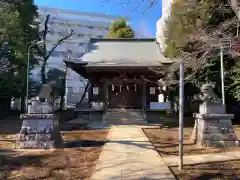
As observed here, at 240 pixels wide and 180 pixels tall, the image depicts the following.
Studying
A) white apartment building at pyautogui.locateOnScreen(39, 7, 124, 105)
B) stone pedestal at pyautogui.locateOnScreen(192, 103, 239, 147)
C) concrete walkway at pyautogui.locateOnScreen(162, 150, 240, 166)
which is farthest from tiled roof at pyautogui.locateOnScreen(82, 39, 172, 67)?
white apartment building at pyautogui.locateOnScreen(39, 7, 124, 105)

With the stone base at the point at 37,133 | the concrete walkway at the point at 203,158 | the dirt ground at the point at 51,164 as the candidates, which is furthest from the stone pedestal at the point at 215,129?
the stone base at the point at 37,133

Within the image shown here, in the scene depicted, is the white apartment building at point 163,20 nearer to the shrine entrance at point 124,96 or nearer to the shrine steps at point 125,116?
the shrine entrance at point 124,96

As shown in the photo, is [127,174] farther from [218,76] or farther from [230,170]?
[218,76]

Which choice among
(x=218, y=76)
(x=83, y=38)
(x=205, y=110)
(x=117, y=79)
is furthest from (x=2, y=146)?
(x=83, y=38)

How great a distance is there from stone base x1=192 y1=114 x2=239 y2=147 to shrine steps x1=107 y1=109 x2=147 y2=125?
8146 millimetres

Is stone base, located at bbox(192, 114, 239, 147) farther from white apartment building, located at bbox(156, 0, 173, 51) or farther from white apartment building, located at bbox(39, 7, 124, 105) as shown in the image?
white apartment building, located at bbox(39, 7, 124, 105)

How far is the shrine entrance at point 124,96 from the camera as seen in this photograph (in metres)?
20.0

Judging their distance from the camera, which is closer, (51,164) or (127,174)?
(127,174)

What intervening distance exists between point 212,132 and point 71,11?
2218 inches

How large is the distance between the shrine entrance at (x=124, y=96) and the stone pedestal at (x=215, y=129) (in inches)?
428

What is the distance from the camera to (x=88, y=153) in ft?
24.9

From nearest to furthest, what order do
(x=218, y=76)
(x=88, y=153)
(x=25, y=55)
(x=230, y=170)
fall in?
(x=230, y=170), (x=88, y=153), (x=218, y=76), (x=25, y=55)

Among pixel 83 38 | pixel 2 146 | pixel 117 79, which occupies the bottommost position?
pixel 2 146

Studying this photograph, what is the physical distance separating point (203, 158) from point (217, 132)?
2.24 m
